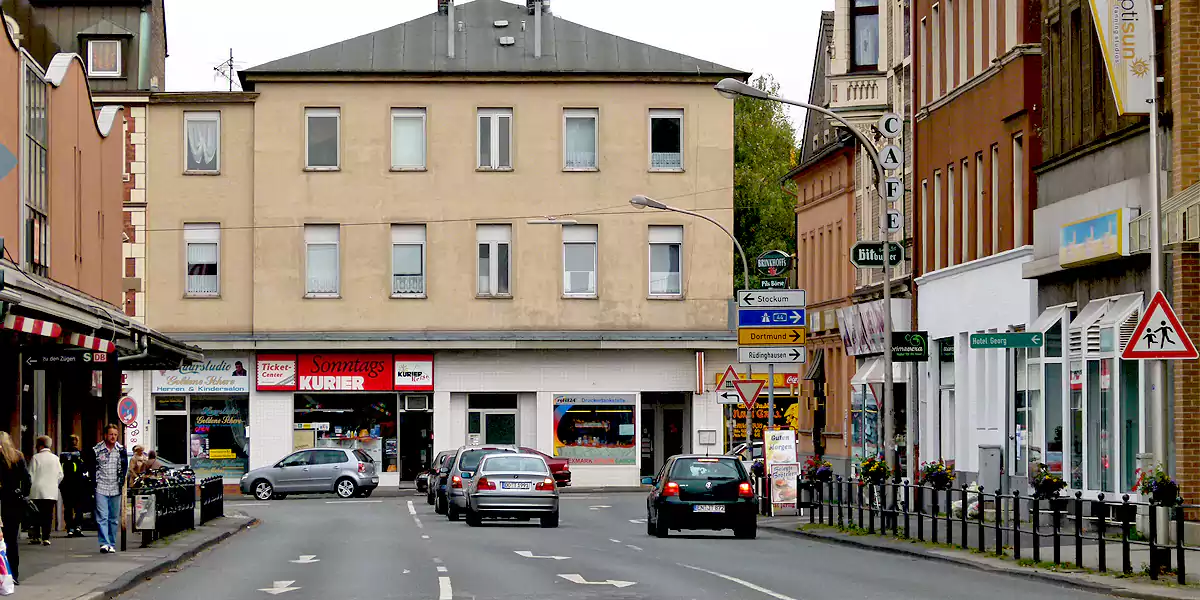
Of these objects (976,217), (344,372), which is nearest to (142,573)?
(976,217)

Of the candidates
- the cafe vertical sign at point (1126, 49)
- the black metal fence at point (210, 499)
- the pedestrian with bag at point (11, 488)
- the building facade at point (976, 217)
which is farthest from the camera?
the black metal fence at point (210, 499)

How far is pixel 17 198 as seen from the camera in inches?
1179

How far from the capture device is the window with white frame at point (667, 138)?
5688 centimetres

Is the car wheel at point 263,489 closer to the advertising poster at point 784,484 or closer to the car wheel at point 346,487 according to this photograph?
the car wheel at point 346,487

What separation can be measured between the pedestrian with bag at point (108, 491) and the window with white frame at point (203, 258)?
29.5 m

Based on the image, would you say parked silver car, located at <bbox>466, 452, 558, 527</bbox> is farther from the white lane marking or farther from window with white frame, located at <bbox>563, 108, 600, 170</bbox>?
window with white frame, located at <bbox>563, 108, 600, 170</bbox>

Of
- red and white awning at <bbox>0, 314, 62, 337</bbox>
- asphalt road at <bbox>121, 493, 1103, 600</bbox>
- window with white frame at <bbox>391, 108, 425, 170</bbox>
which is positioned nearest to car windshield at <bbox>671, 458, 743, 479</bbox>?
asphalt road at <bbox>121, 493, 1103, 600</bbox>

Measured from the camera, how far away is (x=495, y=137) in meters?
56.6

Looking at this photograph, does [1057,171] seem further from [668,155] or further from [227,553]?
[668,155]

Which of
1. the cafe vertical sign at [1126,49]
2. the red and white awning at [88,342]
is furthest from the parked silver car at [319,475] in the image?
the cafe vertical sign at [1126,49]

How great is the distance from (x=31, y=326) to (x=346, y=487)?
30499 mm

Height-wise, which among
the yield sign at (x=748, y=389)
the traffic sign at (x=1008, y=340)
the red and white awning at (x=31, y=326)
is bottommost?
the yield sign at (x=748, y=389)

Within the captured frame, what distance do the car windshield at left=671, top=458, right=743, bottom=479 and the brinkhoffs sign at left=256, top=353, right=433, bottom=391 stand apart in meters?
24.8

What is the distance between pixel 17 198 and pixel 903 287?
2337 cm
